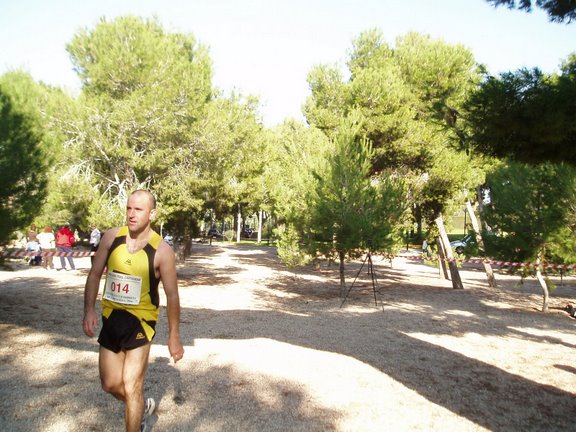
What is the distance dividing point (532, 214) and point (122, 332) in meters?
12.0

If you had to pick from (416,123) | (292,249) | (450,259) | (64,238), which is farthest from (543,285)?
(64,238)

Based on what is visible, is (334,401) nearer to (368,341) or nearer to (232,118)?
(368,341)

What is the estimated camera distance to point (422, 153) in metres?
16.2

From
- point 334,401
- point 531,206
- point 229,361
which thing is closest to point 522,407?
point 334,401

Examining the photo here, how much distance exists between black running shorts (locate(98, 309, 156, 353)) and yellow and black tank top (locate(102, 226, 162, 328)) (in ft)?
0.15

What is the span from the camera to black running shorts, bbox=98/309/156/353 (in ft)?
10.7

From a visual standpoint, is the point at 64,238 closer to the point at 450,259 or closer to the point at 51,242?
the point at 51,242

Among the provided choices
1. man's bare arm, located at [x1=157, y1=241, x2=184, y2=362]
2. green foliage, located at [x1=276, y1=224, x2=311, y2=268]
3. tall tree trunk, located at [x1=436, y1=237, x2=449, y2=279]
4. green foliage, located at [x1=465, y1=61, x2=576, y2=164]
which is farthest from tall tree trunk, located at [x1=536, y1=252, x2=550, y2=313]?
man's bare arm, located at [x1=157, y1=241, x2=184, y2=362]

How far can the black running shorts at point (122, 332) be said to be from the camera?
3.26m

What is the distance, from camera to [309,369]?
5.78 m

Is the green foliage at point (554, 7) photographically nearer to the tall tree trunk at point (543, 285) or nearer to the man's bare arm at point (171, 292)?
the man's bare arm at point (171, 292)

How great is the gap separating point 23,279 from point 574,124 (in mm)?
15700

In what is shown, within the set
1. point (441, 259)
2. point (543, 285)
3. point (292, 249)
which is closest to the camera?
point (543, 285)

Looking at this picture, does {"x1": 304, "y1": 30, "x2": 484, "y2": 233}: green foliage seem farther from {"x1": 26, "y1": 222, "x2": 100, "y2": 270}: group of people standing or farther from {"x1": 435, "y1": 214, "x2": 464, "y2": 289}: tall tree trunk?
{"x1": 26, "y1": 222, "x2": 100, "y2": 270}: group of people standing
